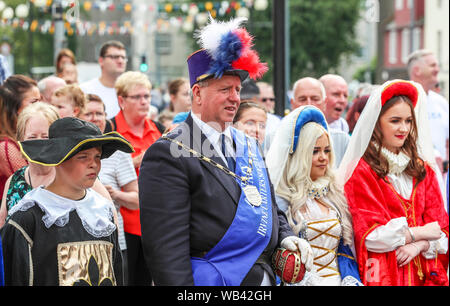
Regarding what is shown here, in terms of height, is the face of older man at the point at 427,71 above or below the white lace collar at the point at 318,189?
above

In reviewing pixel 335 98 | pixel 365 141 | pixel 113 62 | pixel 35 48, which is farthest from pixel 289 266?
pixel 35 48

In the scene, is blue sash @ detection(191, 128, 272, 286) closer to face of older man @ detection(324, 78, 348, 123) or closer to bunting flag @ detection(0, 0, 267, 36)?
face of older man @ detection(324, 78, 348, 123)

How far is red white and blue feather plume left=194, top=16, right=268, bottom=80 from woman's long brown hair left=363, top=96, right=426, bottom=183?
4.64 feet

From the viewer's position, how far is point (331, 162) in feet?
15.5

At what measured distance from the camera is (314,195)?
14.9ft

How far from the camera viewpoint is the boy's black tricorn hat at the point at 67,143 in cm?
375

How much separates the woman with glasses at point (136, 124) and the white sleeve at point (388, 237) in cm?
210

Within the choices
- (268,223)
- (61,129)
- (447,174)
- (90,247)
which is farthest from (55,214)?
(447,174)

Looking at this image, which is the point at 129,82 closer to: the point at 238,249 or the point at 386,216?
the point at 386,216

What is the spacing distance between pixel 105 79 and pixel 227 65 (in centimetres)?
441

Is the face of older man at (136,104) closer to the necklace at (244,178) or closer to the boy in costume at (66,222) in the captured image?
the boy in costume at (66,222)

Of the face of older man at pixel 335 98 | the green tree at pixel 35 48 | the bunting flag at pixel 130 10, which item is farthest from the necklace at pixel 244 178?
→ the green tree at pixel 35 48

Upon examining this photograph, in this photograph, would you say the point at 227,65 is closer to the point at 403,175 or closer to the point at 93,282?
the point at 93,282

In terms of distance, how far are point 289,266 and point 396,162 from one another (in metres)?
1.47
